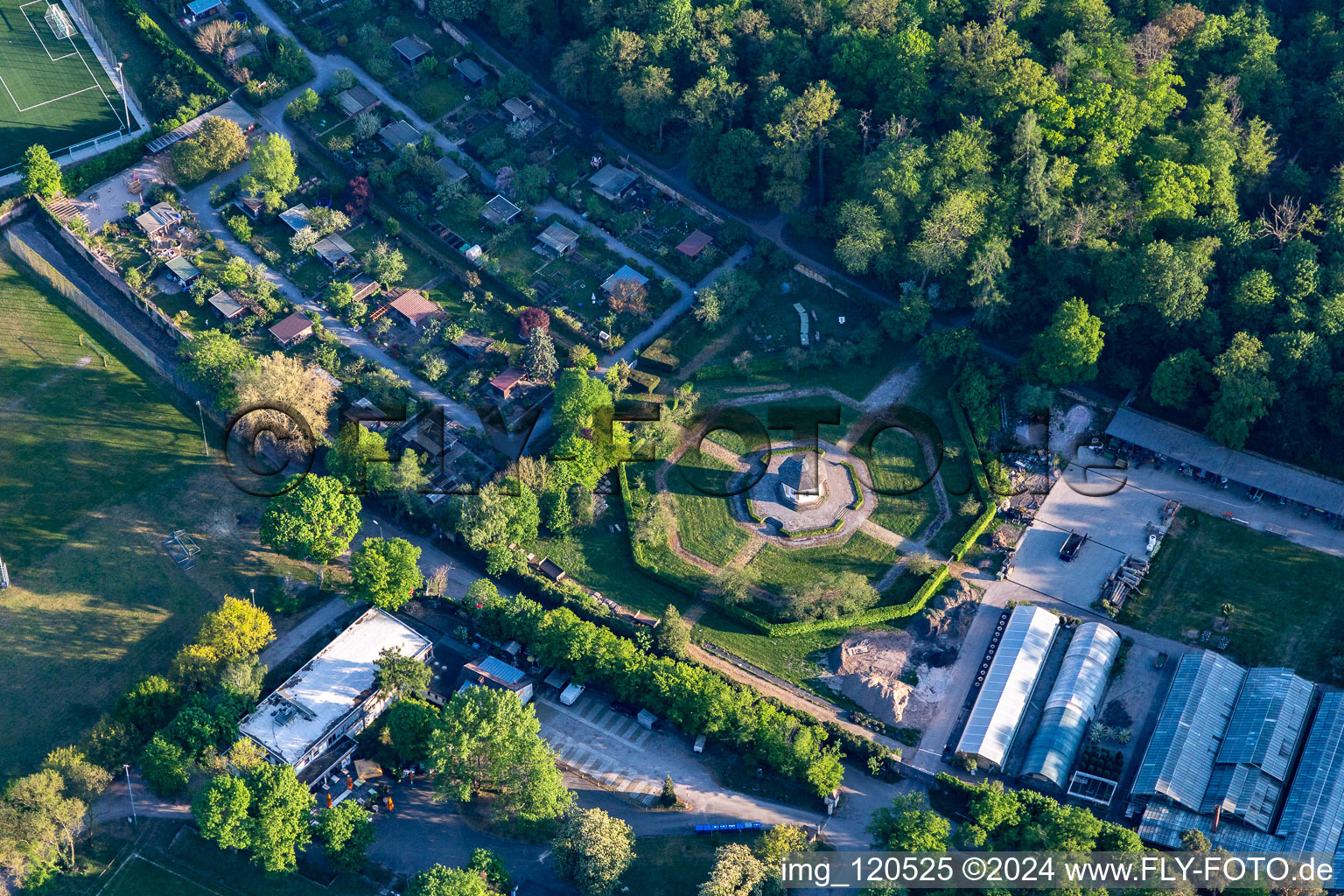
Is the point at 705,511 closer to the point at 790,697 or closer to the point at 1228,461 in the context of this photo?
the point at 790,697

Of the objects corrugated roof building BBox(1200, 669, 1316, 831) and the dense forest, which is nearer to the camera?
corrugated roof building BBox(1200, 669, 1316, 831)

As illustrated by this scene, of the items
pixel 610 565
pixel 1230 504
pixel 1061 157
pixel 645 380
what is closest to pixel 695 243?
pixel 645 380

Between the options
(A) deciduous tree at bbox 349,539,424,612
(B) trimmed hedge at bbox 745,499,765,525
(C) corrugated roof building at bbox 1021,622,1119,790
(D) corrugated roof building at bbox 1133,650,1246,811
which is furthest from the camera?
(B) trimmed hedge at bbox 745,499,765,525

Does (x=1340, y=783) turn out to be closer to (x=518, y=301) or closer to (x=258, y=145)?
(x=518, y=301)

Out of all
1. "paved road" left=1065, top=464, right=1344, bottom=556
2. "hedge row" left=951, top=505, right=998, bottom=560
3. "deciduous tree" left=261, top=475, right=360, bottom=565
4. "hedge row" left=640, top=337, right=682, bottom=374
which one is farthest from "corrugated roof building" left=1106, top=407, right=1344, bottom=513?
"deciduous tree" left=261, top=475, right=360, bottom=565

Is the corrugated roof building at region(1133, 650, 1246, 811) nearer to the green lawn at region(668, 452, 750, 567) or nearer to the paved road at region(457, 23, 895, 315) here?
the green lawn at region(668, 452, 750, 567)
